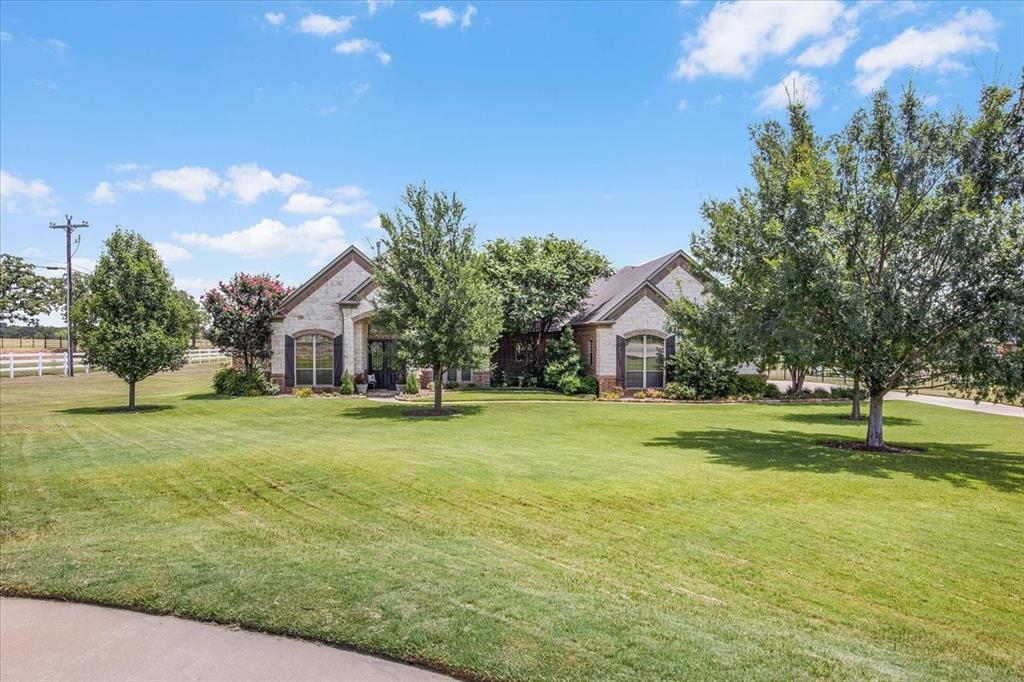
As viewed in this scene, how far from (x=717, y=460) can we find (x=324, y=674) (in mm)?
9626

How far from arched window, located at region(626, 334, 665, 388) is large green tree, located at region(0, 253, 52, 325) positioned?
61.0 m

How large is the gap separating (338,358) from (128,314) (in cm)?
953

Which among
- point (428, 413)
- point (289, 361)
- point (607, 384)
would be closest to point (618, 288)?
point (607, 384)

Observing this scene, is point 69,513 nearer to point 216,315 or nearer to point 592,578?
point 592,578

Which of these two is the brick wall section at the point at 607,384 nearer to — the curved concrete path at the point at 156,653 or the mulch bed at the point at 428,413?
the mulch bed at the point at 428,413

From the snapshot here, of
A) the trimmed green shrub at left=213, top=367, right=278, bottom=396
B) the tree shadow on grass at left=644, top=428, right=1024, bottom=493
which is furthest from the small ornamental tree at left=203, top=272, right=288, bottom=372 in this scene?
the tree shadow on grass at left=644, top=428, right=1024, bottom=493

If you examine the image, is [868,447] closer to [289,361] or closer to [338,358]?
[338,358]

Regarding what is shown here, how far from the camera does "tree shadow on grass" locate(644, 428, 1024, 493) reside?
1104cm

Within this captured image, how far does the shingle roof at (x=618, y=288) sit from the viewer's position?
28.6 metres

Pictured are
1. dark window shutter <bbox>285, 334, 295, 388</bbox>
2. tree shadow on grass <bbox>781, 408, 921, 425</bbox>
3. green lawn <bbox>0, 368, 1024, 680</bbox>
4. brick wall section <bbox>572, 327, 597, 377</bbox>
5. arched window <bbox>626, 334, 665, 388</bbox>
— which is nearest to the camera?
green lawn <bbox>0, 368, 1024, 680</bbox>

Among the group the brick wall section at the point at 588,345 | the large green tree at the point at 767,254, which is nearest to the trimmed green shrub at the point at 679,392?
the brick wall section at the point at 588,345

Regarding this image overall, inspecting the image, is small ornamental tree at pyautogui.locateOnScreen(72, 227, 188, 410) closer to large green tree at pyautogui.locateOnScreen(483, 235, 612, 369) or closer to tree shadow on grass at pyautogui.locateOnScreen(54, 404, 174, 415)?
tree shadow on grass at pyautogui.locateOnScreen(54, 404, 174, 415)

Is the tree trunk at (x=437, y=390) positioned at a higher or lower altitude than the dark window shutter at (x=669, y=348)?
lower

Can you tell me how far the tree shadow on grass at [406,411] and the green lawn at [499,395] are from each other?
1816 mm
